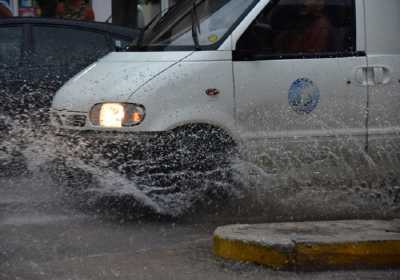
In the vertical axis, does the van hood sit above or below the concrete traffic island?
above

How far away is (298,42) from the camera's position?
23.1ft

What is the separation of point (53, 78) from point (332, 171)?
3.42 meters

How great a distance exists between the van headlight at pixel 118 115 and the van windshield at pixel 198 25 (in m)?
0.67

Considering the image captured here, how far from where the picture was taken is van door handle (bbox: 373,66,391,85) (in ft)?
23.1

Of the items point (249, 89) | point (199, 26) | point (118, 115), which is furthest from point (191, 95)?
point (199, 26)

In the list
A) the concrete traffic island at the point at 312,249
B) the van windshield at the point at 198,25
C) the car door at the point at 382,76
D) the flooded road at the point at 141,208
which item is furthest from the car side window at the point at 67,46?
the concrete traffic island at the point at 312,249

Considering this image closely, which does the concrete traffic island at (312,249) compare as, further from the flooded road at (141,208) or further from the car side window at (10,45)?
the car side window at (10,45)

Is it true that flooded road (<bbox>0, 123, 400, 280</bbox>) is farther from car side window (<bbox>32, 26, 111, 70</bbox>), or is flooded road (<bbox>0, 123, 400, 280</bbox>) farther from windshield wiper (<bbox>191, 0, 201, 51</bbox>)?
car side window (<bbox>32, 26, 111, 70</bbox>)

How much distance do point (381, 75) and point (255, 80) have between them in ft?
3.47

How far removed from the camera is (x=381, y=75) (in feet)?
23.2

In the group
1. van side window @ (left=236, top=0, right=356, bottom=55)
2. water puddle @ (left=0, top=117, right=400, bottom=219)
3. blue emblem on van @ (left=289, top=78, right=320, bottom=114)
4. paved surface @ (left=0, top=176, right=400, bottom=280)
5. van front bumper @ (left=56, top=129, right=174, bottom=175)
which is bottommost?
paved surface @ (left=0, top=176, right=400, bottom=280)

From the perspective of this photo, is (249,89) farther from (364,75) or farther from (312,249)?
(312,249)

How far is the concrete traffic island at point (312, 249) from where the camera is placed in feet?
17.6

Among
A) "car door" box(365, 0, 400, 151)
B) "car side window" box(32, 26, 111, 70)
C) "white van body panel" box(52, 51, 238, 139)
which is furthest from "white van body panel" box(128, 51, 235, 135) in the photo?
"car side window" box(32, 26, 111, 70)
